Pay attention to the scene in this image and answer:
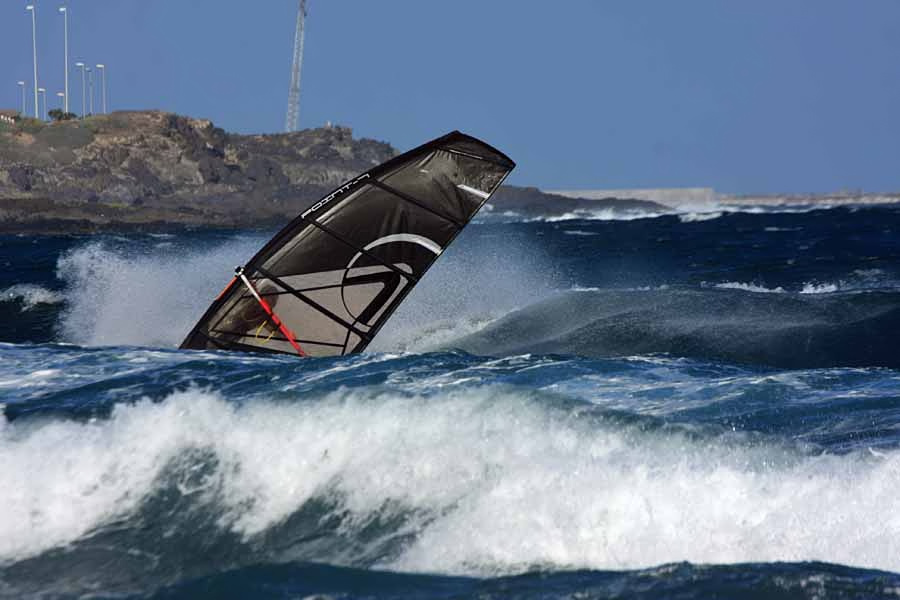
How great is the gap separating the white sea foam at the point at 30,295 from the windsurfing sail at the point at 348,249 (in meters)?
8.22

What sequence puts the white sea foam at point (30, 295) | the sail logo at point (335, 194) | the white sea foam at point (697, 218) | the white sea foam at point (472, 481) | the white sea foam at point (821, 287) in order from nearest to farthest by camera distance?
the white sea foam at point (472, 481) → the sail logo at point (335, 194) → the white sea foam at point (821, 287) → the white sea foam at point (30, 295) → the white sea foam at point (697, 218)

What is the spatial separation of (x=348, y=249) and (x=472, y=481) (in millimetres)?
5654

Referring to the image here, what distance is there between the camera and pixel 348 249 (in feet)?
35.0

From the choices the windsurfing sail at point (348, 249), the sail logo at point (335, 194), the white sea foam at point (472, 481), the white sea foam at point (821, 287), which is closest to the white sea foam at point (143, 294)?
the windsurfing sail at point (348, 249)

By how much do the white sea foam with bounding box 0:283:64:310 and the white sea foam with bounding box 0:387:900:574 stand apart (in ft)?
41.3

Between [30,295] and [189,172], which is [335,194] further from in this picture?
[189,172]

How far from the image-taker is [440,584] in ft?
A: 14.9

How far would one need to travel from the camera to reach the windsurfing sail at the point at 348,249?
1045cm

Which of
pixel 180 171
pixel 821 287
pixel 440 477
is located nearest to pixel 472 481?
pixel 440 477

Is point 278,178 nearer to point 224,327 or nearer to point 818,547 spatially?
point 224,327

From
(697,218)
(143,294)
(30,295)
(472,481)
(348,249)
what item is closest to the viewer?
(472,481)

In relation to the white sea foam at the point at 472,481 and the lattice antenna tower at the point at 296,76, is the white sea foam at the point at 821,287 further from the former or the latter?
the lattice antenna tower at the point at 296,76

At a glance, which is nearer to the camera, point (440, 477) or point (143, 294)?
point (440, 477)

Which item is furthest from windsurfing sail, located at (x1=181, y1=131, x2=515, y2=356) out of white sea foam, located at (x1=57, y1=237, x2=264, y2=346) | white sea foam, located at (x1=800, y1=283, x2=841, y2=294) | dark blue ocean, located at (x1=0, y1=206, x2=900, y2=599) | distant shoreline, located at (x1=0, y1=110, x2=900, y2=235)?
distant shoreline, located at (x1=0, y1=110, x2=900, y2=235)
